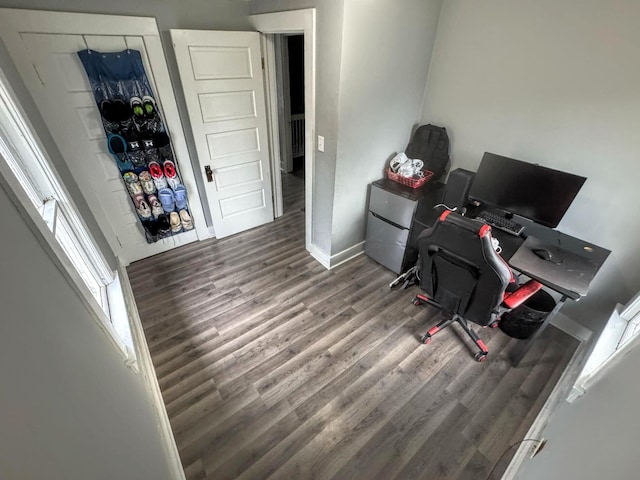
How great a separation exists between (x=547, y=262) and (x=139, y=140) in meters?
3.11

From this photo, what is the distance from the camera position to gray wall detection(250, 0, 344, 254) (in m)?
1.82

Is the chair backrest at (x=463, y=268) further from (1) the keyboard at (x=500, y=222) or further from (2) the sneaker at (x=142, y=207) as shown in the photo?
(2) the sneaker at (x=142, y=207)

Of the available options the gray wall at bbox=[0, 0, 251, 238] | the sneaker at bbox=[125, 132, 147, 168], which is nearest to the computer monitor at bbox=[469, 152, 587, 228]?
the gray wall at bbox=[0, 0, 251, 238]

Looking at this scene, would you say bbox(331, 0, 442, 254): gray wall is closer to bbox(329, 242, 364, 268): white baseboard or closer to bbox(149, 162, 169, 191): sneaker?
bbox(329, 242, 364, 268): white baseboard

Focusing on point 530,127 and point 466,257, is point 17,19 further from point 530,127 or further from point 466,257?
point 530,127

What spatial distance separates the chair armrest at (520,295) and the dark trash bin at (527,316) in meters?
0.33

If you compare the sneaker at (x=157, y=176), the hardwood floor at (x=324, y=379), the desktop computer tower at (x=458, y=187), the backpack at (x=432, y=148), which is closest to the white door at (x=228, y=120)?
the sneaker at (x=157, y=176)

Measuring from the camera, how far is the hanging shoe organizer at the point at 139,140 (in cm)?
204

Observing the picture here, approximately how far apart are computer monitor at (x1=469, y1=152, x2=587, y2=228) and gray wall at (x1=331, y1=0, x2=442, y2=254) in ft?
2.71

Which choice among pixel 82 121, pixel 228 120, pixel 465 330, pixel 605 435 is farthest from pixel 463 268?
pixel 82 121

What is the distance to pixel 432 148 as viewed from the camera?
2514 mm

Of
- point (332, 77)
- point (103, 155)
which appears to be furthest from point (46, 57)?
point (332, 77)

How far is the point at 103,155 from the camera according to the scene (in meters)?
2.26

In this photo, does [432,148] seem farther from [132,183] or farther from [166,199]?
[132,183]
